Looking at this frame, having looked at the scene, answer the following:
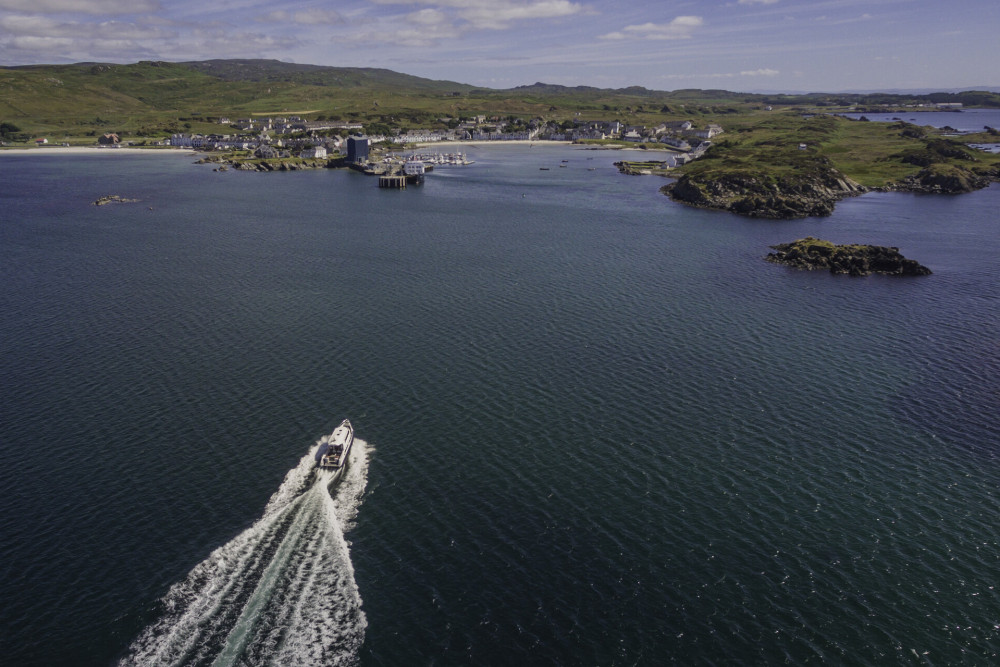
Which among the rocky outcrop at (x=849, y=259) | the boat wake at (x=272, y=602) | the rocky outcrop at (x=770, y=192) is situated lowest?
the boat wake at (x=272, y=602)

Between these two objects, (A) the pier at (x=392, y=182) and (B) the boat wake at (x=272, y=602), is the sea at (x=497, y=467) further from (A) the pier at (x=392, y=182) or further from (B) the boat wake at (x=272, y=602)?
(A) the pier at (x=392, y=182)

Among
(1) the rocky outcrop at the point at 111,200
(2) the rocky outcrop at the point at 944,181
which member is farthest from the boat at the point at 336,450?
(2) the rocky outcrop at the point at 944,181

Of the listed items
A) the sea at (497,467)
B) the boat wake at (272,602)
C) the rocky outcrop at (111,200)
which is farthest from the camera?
the rocky outcrop at (111,200)

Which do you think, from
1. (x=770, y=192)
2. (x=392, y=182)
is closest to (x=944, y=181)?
(x=770, y=192)

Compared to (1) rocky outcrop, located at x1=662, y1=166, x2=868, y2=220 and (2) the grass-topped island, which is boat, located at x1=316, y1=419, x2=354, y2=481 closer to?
(1) rocky outcrop, located at x1=662, y1=166, x2=868, y2=220

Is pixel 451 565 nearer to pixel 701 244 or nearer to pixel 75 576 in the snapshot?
pixel 75 576

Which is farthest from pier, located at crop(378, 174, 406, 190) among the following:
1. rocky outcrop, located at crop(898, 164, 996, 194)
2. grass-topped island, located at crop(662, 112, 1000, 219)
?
rocky outcrop, located at crop(898, 164, 996, 194)
